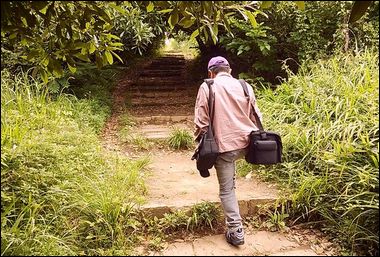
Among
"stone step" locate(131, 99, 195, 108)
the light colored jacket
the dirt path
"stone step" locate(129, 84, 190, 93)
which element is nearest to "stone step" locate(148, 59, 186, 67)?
the dirt path

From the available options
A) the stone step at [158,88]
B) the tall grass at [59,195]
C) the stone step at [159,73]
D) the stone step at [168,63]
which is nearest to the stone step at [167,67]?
the stone step at [168,63]

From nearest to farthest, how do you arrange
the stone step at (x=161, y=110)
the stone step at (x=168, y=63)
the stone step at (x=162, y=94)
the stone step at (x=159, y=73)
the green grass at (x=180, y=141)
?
1. the green grass at (x=180, y=141)
2. the stone step at (x=161, y=110)
3. the stone step at (x=162, y=94)
4. the stone step at (x=159, y=73)
5. the stone step at (x=168, y=63)

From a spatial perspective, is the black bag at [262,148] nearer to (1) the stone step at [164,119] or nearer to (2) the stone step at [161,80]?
(1) the stone step at [164,119]

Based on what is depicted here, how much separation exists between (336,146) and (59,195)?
2.64m

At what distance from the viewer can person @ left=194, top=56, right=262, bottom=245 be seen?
293 cm

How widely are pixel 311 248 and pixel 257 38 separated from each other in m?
4.17

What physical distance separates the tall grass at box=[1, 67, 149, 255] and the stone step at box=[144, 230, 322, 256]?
403 mm

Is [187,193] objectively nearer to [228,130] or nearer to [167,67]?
[228,130]

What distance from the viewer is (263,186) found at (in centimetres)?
389

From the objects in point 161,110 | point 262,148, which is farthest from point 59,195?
point 161,110

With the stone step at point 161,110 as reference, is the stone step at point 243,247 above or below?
below

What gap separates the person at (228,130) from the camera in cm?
293

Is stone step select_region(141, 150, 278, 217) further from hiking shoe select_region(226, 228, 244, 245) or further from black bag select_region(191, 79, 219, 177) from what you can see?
black bag select_region(191, 79, 219, 177)

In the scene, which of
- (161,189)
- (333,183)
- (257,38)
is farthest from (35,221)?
(257,38)
